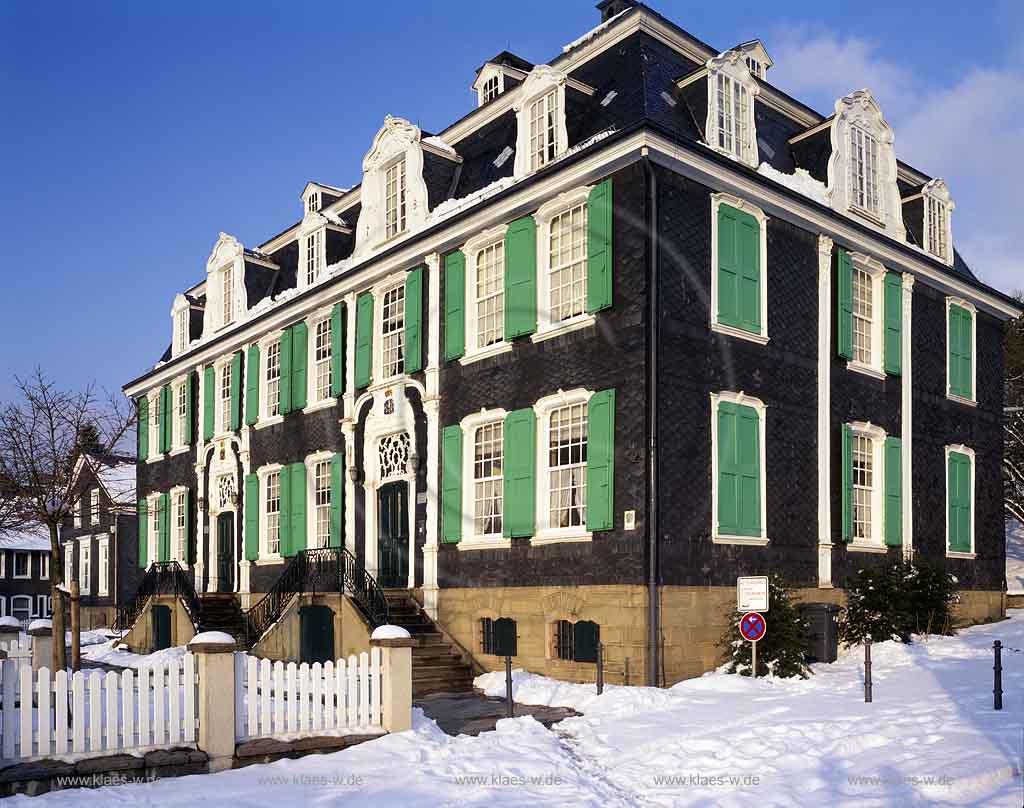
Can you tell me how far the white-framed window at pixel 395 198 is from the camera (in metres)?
21.8

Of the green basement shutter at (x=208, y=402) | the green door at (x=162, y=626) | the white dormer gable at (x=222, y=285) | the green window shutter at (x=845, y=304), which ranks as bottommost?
the green door at (x=162, y=626)

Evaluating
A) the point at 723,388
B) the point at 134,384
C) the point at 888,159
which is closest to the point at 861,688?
the point at 723,388

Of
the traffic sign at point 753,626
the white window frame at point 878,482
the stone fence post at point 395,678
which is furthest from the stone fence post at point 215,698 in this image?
the white window frame at point 878,482

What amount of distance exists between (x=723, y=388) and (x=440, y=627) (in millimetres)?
6492

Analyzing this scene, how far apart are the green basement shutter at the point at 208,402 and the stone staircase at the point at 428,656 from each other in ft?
34.7

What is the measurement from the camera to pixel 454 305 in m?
19.6

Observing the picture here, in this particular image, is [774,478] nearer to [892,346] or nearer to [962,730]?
[892,346]

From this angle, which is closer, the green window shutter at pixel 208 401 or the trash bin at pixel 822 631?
the trash bin at pixel 822 631

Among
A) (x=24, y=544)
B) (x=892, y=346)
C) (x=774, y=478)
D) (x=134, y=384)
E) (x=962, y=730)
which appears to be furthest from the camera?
(x=24, y=544)

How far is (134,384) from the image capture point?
109 ft

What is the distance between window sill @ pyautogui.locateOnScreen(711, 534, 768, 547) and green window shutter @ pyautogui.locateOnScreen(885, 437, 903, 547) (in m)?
4.02

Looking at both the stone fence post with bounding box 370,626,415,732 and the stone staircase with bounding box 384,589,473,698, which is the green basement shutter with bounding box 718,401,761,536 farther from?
the stone fence post with bounding box 370,626,415,732

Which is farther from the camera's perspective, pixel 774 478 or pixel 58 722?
pixel 774 478

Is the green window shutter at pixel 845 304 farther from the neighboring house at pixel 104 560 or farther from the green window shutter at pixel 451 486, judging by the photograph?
the neighboring house at pixel 104 560
